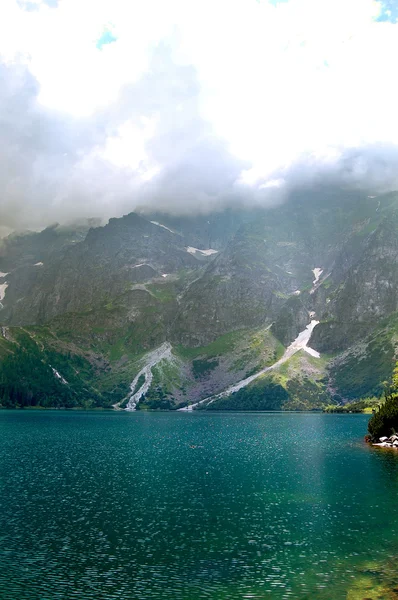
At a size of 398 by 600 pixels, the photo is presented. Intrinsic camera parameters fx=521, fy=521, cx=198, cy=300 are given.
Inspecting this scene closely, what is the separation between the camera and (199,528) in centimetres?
5478

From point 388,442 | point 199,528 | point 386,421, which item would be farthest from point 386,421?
point 199,528

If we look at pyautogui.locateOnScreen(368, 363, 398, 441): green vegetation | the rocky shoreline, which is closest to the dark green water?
the rocky shoreline

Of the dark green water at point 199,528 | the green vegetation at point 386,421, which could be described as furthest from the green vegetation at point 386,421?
the dark green water at point 199,528

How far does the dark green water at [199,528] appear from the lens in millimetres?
38469

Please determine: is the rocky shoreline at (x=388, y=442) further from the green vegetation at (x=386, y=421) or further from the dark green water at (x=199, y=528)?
the dark green water at (x=199, y=528)

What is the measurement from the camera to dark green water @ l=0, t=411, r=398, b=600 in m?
38.5

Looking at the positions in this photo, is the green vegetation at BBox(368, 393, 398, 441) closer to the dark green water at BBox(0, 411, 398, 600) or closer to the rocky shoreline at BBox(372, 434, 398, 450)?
the rocky shoreline at BBox(372, 434, 398, 450)

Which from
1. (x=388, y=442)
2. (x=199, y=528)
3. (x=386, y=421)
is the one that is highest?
(x=386, y=421)

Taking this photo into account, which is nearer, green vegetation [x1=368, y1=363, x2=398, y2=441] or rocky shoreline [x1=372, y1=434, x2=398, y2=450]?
rocky shoreline [x1=372, y1=434, x2=398, y2=450]

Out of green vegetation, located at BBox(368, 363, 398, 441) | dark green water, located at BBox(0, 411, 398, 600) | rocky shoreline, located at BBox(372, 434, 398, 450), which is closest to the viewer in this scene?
dark green water, located at BBox(0, 411, 398, 600)

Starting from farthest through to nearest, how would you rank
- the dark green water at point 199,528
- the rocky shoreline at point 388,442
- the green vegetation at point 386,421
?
the green vegetation at point 386,421
the rocky shoreline at point 388,442
the dark green water at point 199,528

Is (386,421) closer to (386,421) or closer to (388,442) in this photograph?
(386,421)

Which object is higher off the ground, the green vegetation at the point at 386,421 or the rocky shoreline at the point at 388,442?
the green vegetation at the point at 386,421

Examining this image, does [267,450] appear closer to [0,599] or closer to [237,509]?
[237,509]
